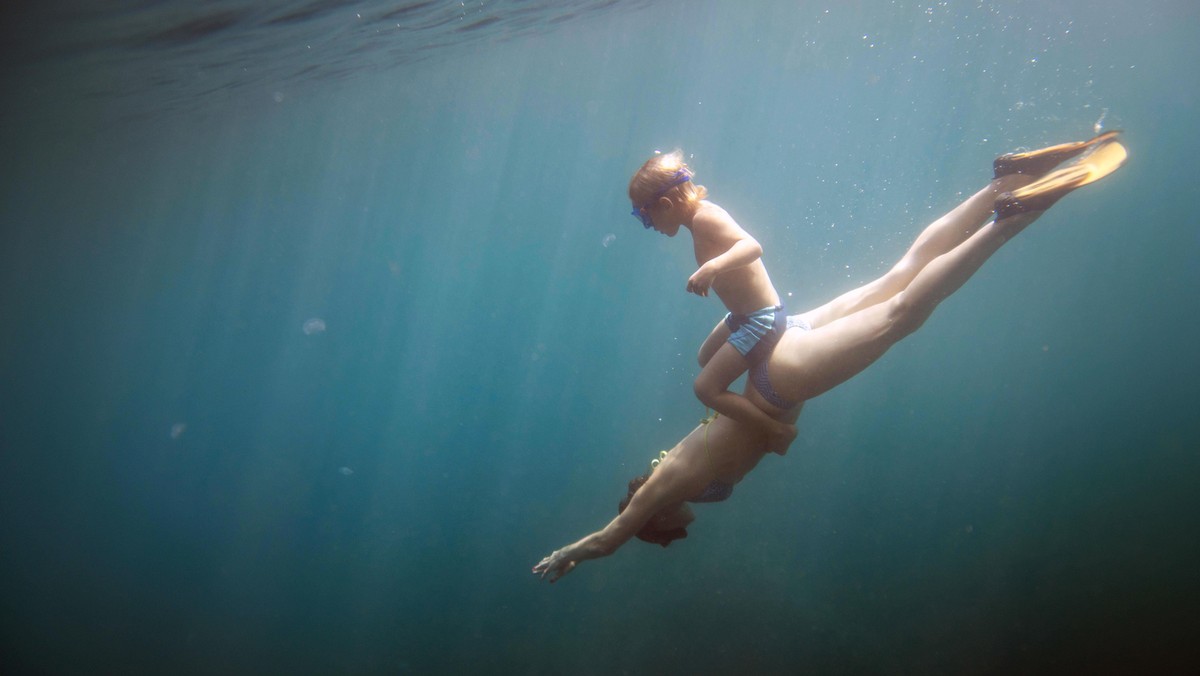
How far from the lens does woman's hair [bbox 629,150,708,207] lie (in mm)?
3572

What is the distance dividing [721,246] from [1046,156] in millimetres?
2003

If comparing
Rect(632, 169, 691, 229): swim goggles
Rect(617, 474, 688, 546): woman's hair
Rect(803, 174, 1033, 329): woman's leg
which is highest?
Rect(632, 169, 691, 229): swim goggles

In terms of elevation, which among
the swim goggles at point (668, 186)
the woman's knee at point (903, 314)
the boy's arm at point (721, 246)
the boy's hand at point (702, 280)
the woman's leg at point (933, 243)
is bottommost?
the woman's knee at point (903, 314)

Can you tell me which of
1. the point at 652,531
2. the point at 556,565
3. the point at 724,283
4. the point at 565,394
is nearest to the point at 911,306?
the point at 724,283

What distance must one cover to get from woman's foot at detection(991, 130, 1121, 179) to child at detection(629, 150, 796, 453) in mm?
1629

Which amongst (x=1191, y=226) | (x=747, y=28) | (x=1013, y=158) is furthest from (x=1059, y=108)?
(x=1013, y=158)

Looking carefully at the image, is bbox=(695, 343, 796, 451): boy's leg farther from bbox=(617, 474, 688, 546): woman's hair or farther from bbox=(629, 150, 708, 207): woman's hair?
bbox=(629, 150, 708, 207): woman's hair

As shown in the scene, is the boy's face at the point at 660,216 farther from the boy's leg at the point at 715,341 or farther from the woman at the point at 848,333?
the woman at the point at 848,333

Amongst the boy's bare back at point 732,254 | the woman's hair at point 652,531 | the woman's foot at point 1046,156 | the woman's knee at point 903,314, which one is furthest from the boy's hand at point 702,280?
the woman's foot at point 1046,156

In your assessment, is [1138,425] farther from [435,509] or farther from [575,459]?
[435,509]

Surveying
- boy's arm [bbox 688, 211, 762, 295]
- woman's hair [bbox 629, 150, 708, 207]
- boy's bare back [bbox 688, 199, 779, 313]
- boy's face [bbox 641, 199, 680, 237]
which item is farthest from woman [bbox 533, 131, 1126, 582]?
woman's hair [bbox 629, 150, 708, 207]

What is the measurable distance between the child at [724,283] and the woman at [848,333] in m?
0.12

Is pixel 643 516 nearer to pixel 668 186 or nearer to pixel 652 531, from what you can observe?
pixel 652 531

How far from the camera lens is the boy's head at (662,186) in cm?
357
